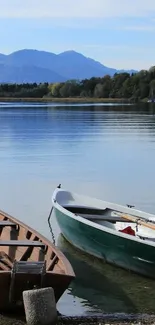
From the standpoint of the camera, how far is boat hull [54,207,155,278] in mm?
13172

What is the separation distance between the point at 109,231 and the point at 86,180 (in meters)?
14.5

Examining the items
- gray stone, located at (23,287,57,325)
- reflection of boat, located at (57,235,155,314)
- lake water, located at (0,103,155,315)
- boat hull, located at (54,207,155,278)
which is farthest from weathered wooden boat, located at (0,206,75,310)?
boat hull, located at (54,207,155,278)

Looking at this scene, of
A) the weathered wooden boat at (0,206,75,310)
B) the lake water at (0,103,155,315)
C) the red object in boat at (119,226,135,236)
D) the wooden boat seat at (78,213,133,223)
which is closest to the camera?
the weathered wooden boat at (0,206,75,310)

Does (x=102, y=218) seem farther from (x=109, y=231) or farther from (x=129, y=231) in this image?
(x=109, y=231)

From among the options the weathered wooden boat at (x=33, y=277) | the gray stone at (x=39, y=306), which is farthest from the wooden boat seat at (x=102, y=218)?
the gray stone at (x=39, y=306)

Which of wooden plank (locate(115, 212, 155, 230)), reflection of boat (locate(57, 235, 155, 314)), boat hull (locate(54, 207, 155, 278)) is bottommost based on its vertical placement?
reflection of boat (locate(57, 235, 155, 314))

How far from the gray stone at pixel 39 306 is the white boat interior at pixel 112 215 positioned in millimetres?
4324

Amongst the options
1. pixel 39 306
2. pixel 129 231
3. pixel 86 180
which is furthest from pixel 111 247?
pixel 86 180

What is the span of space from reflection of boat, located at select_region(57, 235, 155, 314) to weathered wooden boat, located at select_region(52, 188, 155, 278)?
21 centimetres

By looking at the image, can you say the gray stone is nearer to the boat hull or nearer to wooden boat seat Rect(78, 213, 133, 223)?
the boat hull

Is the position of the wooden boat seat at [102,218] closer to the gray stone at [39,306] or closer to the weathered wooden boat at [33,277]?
the weathered wooden boat at [33,277]

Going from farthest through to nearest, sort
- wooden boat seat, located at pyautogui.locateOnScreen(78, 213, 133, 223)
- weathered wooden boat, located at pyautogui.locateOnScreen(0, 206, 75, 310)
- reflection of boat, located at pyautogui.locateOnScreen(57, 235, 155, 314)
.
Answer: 1. wooden boat seat, located at pyautogui.locateOnScreen(78, 213, 133, 223)
2. reflection of boat, located at pyautogui.locateOnScreen(57, 235, 155, 314)
3. weathered wooden boat, located at pyautogui.locateOnScreen(0, 206, 75, 310)

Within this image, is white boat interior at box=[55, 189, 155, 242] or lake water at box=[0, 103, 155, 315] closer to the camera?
lake water at box=[0, 103, 155, 315]

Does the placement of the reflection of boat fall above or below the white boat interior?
below
